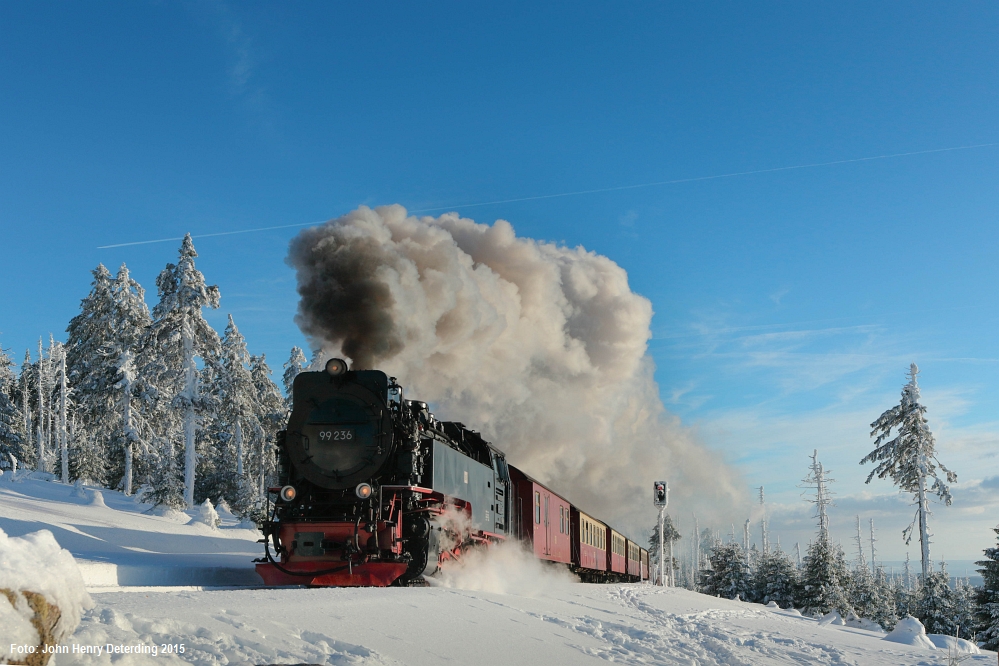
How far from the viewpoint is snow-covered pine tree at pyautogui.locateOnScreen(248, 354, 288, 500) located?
4830 cm

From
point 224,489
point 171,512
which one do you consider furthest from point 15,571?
point 224,489

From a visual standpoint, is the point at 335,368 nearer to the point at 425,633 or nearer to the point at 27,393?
the point at 425,633

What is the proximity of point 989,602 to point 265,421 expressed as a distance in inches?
1556

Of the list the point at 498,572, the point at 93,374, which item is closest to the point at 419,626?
the point at 498,572

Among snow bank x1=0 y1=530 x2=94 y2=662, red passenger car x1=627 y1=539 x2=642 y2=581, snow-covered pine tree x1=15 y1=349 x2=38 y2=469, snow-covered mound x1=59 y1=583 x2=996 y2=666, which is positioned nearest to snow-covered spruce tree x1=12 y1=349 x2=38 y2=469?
snow-covered pine tree x1=15 y1=349 x2=38 y2=469

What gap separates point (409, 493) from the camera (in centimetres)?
1339

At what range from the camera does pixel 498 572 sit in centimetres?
1680

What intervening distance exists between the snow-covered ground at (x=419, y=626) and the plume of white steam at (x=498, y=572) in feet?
0.15

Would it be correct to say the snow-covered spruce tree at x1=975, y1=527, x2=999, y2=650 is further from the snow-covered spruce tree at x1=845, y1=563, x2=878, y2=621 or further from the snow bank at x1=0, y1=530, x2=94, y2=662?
the snow bank at x1=0, y1=530, x2=94, y2=662

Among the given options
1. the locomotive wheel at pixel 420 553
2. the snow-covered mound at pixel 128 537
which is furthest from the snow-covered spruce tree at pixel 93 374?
the locomotive wheel at pixel 420 553

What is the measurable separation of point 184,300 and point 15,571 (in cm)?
3216

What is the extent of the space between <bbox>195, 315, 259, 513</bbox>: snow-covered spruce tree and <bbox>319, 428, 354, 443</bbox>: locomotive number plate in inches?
1252

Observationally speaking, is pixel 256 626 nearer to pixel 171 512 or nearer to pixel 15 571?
pixel 15 571

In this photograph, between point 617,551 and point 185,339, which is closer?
point 185,339
